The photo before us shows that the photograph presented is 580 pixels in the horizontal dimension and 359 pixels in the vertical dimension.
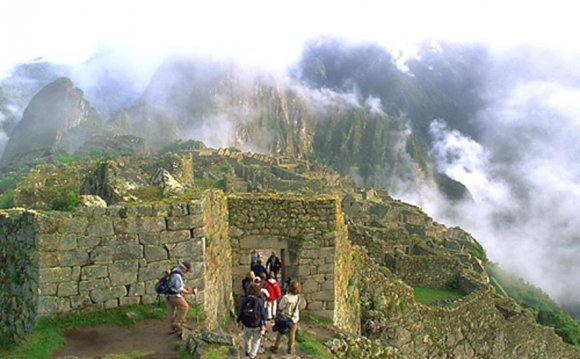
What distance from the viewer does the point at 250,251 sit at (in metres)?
13.8

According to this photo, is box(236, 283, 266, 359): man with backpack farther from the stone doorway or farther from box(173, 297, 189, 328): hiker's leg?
the stone doorway

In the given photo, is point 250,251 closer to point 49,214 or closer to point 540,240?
point 49,214

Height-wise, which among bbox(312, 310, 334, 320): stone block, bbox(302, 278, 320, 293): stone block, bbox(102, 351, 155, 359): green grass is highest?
bbox(302, 278, 320, 293): stone block

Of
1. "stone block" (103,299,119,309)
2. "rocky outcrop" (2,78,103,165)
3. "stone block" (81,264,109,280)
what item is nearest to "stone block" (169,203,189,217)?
"stone block" (81,264,109,280)

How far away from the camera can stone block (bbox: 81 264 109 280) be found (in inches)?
384

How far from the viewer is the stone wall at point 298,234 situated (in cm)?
1356

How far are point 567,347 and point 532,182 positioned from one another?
325 ft

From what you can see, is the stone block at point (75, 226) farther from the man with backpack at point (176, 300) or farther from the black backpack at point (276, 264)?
the black backpack at point (276, 264)

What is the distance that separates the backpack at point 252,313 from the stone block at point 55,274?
2.90 m

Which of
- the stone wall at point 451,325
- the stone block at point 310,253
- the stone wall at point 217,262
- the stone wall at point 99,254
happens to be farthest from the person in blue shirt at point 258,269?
the stone wall at point 451,325

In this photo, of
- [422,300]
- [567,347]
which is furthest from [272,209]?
[567,347]

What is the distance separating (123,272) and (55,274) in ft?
3.44

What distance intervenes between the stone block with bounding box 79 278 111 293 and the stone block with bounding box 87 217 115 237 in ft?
2.47

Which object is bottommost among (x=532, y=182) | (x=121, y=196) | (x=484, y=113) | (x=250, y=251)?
(x=250, y=251)
